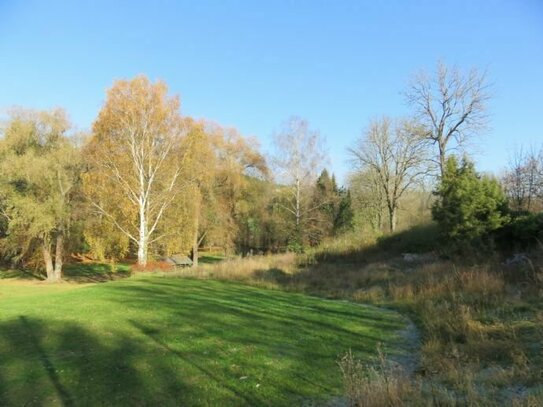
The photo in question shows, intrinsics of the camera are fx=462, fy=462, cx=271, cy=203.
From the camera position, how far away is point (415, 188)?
170 ft

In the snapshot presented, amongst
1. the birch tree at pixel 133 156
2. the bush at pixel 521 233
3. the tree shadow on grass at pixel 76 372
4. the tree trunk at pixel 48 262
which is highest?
the birch tree at pixel 133 156

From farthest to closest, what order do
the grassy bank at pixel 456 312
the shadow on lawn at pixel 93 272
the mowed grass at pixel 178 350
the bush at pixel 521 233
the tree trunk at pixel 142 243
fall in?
the shadow on lawn at pixel 93 272, the tree trunk at pixel 142 243, the bush at pixel 521 233, the mowed grass at pixel 178 350, the grassy bank at pixel 456 312

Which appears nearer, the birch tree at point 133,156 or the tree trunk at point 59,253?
the birch tree at point 133,156

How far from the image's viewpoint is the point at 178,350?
817 cm

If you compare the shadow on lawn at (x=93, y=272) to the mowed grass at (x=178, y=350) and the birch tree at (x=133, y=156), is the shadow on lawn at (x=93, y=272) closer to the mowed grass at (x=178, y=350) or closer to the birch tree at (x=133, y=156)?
the birch tree at (x=133, y=156)

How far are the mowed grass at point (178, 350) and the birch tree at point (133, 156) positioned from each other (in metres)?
18.6

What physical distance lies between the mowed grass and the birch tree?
18591 mm

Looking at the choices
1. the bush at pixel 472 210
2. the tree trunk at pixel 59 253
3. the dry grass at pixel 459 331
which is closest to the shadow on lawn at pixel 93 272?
the tree trunk at pixel 59 253

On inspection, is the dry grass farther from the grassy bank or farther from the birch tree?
the birch tree

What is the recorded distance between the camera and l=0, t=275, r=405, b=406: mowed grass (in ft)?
20.4

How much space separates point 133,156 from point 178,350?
24.9m

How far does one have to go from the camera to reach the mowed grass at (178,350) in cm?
621

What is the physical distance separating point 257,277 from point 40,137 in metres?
23.2

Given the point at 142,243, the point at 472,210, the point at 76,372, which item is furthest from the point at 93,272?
the point at 76,372
